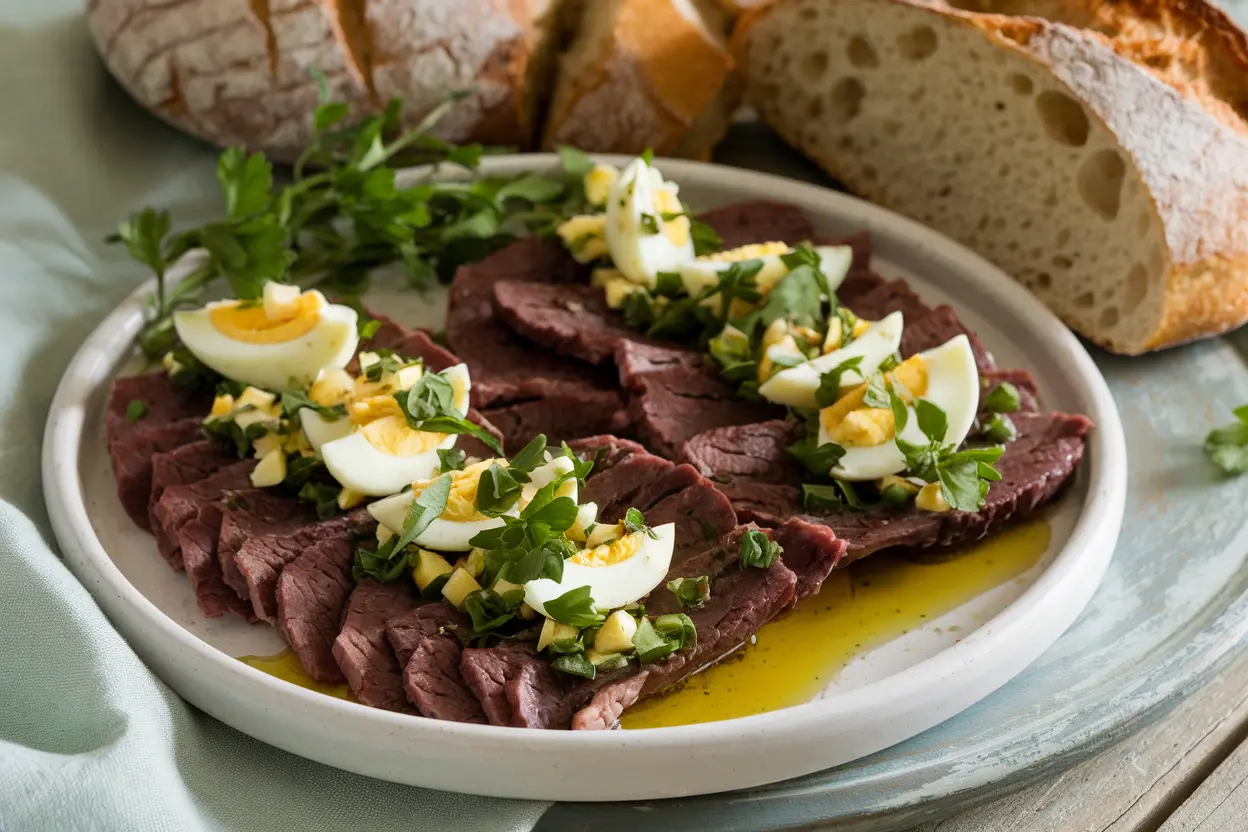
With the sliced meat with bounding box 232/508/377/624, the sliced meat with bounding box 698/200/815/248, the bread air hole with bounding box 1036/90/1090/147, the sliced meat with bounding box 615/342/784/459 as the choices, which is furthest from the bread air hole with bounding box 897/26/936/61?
the sliced meat with bounding box 232/508/377/624

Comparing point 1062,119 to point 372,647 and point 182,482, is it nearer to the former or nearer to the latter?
point 372,647

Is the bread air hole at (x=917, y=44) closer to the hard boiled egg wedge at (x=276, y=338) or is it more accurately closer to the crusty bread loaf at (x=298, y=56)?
the crusty bread loaf at (x=298, y=56)

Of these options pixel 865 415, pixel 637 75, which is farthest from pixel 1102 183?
pixel 637 75

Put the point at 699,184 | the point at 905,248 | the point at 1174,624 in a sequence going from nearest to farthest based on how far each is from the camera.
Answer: the point at 1174,624 → the point at 905,248 → the point at 699,184

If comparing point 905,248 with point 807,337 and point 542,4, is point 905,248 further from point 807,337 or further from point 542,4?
point 542,4

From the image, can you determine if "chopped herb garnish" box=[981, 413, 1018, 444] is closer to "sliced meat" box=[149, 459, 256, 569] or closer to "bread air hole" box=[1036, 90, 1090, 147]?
"bread air hole" box=[1036, 90, 1090, 147]

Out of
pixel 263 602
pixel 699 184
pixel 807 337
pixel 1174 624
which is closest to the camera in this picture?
pixel 263 602

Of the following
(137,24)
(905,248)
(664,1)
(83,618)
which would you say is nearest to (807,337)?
(905,248)

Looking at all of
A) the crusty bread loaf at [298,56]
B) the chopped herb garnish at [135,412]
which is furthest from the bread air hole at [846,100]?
the chopped herb garnish at [135,412]
